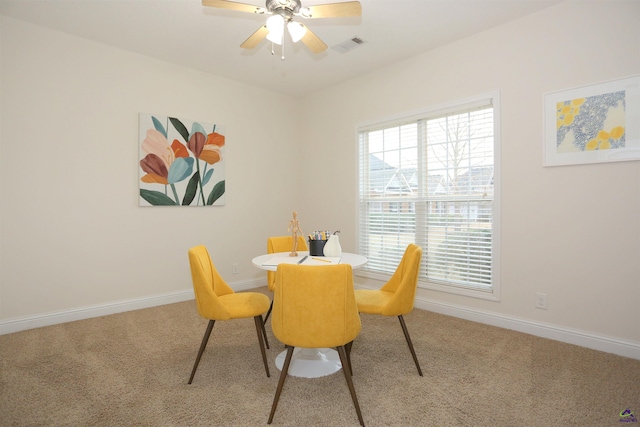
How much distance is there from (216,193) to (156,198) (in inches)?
28.2

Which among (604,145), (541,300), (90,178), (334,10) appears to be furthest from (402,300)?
(90,178)

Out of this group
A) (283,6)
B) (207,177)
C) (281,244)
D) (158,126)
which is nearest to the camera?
(283,6)

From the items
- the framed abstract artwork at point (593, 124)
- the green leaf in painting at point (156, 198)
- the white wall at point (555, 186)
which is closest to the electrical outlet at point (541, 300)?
the white wall at point (555, 186)

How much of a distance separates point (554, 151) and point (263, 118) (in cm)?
348

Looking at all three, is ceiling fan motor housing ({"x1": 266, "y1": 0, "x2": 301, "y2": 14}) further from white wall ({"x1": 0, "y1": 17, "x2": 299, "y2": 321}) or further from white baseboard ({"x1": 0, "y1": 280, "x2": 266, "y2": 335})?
white baseboard ({"x1": 0, "y1": 280, "x2": 266, "y2": 335})

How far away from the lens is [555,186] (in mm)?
2830

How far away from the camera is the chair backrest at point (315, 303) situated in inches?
65.6

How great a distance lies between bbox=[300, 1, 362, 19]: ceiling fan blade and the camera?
Result: 210cm

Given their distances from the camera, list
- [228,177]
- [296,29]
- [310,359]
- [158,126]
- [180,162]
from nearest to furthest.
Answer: [296,29] < [310,359] < [158,126] < [180,162] < [228,177]

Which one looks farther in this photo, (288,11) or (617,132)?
(617,132)

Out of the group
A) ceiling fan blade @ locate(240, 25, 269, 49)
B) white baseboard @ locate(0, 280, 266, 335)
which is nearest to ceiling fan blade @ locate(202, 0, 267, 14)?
ceiling fan blade @ locate(240, 25, 269, 49)

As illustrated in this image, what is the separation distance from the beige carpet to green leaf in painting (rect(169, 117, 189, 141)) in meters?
2.20

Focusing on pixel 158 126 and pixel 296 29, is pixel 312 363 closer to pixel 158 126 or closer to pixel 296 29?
pixel 296 29

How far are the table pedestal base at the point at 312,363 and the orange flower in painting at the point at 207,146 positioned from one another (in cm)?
262
